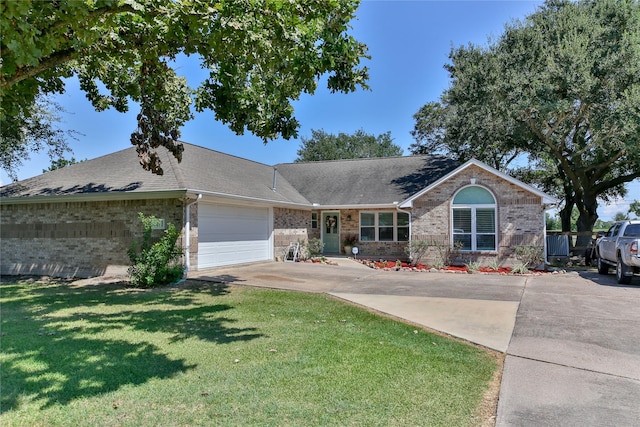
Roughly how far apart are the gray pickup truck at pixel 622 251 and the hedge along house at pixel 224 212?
212 centimetres

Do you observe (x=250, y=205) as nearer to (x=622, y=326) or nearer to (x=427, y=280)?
(x=427, y=280)

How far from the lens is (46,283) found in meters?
12.8

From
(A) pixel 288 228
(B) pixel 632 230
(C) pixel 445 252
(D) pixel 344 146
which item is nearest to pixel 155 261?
(A) pixel 288 228

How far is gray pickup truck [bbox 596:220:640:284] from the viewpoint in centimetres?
1084

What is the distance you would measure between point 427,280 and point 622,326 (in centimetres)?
588

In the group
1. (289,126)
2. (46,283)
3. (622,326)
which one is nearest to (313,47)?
(289,126)

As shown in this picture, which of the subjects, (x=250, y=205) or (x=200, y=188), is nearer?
(x=200, y=188)

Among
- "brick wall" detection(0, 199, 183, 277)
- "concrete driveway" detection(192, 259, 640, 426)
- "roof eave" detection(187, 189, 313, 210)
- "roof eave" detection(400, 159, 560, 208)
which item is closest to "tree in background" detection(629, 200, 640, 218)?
"roof eave" detection(400, 159, 560, 208)

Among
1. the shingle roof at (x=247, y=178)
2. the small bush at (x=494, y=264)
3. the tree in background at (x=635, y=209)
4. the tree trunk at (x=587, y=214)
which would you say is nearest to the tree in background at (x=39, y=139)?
the shingle roof at (x=247, y=178)

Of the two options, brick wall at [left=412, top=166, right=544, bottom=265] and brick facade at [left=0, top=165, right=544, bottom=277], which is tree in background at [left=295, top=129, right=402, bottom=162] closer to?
brick facade at [left=0, top=165, right=544, bottom=277]

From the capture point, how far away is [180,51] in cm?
771

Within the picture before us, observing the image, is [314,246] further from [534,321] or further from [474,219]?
[534,321]

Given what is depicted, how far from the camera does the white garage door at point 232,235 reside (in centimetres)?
1366

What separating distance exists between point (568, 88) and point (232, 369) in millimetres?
17585
